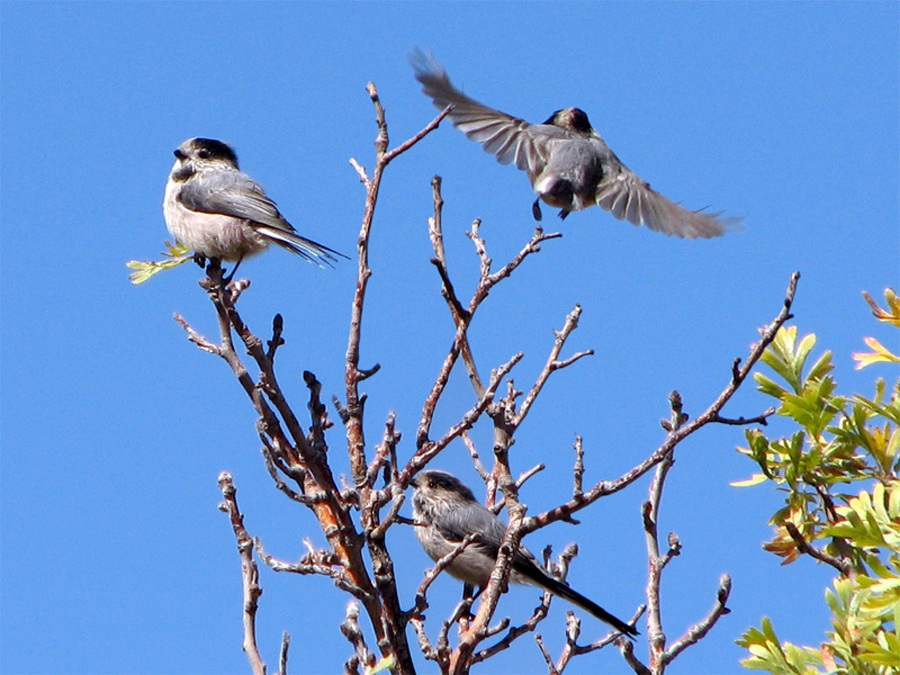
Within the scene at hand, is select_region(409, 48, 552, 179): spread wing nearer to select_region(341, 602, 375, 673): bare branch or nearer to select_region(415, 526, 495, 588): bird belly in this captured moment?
select_region(415, 526, 495, 588): bird belly

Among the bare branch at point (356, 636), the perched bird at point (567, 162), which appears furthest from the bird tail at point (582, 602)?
the perched bird at point (567, 162)

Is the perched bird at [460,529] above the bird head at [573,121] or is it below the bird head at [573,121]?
below

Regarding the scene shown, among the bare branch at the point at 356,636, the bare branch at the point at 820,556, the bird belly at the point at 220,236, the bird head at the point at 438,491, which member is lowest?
the bare branch at the point at 820,556

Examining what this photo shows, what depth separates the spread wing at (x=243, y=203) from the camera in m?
5.03

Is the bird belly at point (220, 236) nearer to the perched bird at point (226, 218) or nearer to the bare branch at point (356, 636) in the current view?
the perched bird at point (226, 218)

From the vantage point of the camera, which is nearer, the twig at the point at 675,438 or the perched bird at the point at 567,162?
the twig at the point at 675,438

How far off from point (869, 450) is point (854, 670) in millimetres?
643

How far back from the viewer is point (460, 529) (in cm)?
488

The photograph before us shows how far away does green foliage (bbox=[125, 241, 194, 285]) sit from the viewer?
11.4 feet

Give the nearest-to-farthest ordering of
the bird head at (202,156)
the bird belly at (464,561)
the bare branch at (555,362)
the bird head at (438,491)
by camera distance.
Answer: the bare branch at (555,362) < the bird belly at (464,561) < the bird head at (438,491) < the bird head at (202,156)

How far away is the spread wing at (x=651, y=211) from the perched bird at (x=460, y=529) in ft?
6.49

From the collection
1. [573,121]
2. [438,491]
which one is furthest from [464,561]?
[573,121]

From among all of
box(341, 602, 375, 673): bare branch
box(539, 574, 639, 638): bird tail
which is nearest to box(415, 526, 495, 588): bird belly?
box(539, 574, 639, 638): bird tail

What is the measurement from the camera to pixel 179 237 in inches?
211
